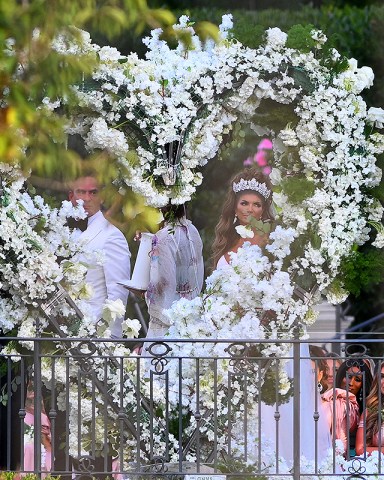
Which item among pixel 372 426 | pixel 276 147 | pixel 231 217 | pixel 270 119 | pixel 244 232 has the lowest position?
pixel 372 426

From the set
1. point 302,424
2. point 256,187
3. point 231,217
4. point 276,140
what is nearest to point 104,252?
point 231,217

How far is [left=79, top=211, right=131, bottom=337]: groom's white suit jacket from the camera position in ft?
24.5

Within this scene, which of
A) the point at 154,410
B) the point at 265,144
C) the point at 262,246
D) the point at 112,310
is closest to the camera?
the point at 154,410

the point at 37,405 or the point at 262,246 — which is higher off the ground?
the point at 262,246

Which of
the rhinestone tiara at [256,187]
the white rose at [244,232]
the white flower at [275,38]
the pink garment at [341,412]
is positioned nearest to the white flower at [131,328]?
the white rose at [244,232]

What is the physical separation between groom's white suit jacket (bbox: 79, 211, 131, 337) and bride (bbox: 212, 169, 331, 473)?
58cm

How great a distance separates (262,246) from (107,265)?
944mm

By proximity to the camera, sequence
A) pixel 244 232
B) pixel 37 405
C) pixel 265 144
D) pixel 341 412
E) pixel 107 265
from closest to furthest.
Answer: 1. pixel 37 405
2. pixel 244 232
3. pixel 341 412
4. pixel 107 265
5. pixel 265 144

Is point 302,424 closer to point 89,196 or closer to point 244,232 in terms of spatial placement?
point 244,232

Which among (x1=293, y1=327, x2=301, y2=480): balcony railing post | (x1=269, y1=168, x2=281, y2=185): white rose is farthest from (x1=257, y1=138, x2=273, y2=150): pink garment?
(x1=293, y1=327, x2=301, y2=480): balcony railing post

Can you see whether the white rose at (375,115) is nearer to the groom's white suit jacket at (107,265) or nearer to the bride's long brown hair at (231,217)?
the bride's long brown hair at (231,217)

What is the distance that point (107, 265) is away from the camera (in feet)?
24.6

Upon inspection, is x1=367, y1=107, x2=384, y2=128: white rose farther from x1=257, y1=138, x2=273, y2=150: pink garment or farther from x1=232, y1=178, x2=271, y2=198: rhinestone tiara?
x1=257, y1=138, x2=273, y2=150: pink garment

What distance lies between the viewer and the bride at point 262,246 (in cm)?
730
